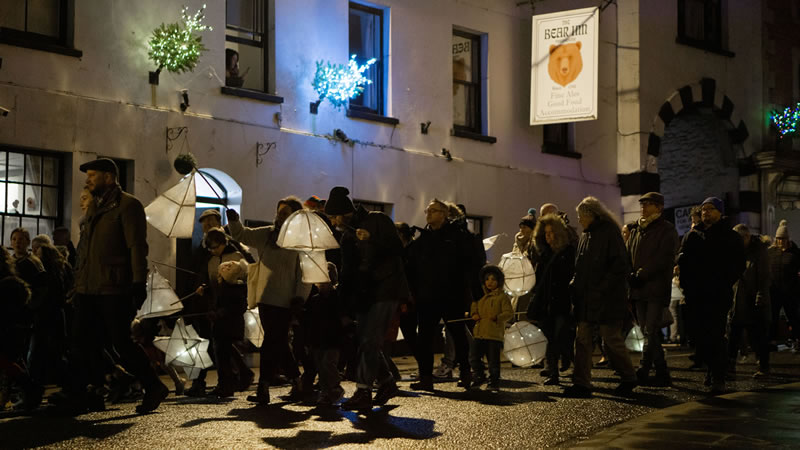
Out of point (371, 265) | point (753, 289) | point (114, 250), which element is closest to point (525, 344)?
point (371, 265)

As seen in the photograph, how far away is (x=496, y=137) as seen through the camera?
73.0 feet

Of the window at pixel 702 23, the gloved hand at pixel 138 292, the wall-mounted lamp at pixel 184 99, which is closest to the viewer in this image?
the gloved hand at pixel 138 292

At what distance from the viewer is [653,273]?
1209cm

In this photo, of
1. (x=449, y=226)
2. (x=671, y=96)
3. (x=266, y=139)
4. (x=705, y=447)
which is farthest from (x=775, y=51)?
(x=705, y=447)

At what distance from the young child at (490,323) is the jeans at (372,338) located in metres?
2.16

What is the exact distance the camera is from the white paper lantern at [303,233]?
10.1 meters

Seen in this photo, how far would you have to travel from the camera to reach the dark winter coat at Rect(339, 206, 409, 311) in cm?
1013

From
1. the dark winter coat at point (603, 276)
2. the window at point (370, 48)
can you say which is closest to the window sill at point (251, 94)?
→ the window at point (370, 48)

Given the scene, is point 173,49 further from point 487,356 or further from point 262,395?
point 262,395

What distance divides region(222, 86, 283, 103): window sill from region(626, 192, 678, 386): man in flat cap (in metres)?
7.37

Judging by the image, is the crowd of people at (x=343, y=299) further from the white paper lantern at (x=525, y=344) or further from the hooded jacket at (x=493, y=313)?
the white paper lantern at (x=525, y=344)

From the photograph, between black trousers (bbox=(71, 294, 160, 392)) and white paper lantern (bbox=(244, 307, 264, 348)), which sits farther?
white paper lantern (bbox=(244, 307, 264, 348))

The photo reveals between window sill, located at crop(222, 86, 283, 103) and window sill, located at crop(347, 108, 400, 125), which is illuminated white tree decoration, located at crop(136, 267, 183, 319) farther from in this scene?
window sill, located at crop(347, 108, 400, 125)

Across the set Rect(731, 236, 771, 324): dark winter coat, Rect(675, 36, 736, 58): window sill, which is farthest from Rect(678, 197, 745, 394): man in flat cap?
Rect(675, 36, 736, 58): window sill
